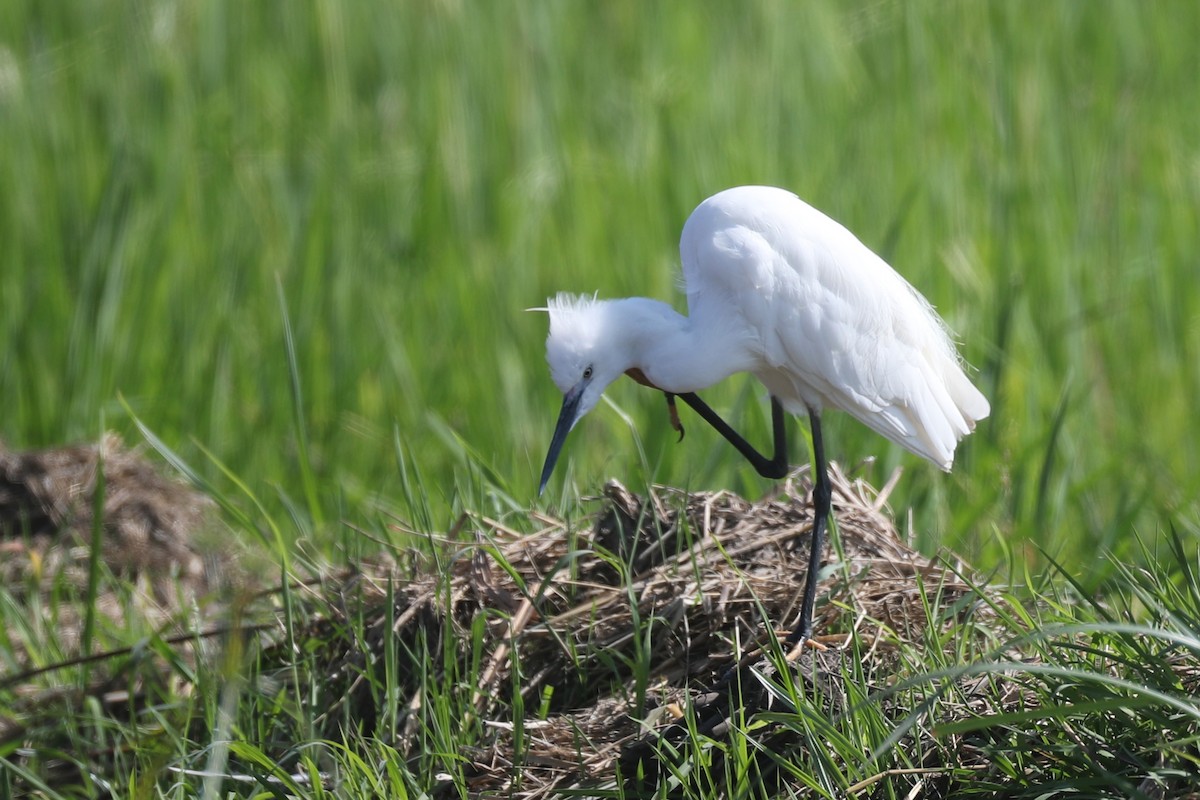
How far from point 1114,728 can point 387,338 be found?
3.53 m

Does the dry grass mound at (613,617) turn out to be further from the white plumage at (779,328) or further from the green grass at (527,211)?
the green grass at (527,211)

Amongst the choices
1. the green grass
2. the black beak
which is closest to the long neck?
the black beak

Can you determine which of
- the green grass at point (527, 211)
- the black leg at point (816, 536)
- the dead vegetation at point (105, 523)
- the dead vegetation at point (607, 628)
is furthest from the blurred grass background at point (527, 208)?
the black leg at point (816, 536)

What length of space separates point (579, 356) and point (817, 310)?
1.88 ft

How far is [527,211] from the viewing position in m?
5.71

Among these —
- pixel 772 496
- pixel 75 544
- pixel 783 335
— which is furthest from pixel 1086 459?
pixel 75 544

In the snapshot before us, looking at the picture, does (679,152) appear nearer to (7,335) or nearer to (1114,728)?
(7,335)

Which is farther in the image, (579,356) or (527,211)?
(527,211)

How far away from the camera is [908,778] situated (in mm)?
2324

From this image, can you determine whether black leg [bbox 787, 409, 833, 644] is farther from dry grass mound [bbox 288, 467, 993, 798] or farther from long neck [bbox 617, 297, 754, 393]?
long neck [bbox 617, 297, 754, 393]

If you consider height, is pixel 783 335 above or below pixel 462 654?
above

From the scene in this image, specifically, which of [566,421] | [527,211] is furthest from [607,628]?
[527,211]

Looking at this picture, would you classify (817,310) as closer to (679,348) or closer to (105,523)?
(679,348)

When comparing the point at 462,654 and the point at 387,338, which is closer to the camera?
the point at 462,654
